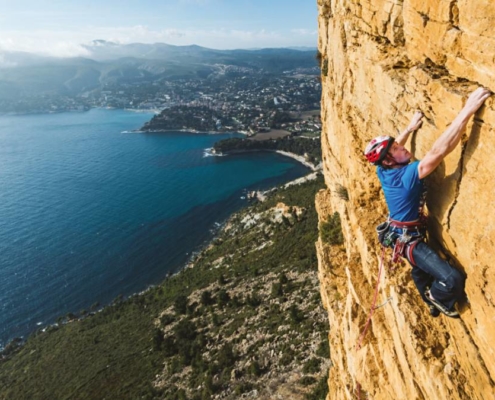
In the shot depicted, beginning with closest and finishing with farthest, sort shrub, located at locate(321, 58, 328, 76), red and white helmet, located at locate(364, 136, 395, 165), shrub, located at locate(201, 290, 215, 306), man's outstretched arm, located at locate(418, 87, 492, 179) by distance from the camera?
1. man's outstretched arm, located at locate(418, 87, 492, 179)
2. red and white helmet, located at locate(364, 136, 395, 165)
3. shrub, located at locate(321, 58, 328, 76)
4. shrub, located at locate(201, 290, 215, 306)

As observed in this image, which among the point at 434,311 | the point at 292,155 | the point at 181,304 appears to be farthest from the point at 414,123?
the point at 292,155

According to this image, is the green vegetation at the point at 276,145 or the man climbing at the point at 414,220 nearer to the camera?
the man climbing at the point at 414,220

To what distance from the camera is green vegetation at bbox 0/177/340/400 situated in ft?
81.3

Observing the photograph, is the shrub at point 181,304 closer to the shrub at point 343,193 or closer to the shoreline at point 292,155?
the shrub at point 343,193

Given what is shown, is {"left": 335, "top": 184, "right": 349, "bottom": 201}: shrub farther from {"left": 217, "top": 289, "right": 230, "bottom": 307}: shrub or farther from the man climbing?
{"left": 217, "top": 289, "right": 230, "bottom": 307}: shrub

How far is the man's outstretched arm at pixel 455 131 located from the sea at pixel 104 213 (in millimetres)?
56534

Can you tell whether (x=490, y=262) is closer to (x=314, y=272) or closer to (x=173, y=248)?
(x=314, y=272)

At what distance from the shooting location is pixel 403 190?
4.88 metres

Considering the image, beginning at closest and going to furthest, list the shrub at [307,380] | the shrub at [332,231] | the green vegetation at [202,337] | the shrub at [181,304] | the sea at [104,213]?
the shrub at [332,231]
the shrub at [307,380]
the green vegetation at [202,337]
the shrub at [181,304]
the sea at [104,213]

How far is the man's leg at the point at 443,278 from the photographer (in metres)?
4.50

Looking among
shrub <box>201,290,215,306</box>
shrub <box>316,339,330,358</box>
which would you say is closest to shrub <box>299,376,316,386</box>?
shrub <box>316,339,330,358</box>

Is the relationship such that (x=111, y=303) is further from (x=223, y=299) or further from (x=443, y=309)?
(x=443, y=309)

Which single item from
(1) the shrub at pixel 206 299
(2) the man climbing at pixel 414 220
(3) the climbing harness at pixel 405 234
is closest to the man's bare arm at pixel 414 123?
(2) the man climbing at pixel 414 220

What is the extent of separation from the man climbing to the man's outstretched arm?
1 cm
